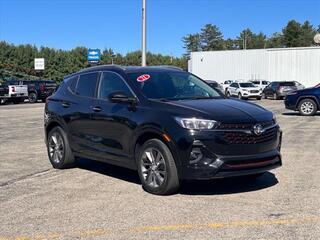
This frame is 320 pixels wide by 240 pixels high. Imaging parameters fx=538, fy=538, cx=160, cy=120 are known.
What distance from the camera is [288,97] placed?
22.3 metres

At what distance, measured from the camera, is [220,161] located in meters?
6.68

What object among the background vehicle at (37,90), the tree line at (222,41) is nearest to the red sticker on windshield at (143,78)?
the background vehicle at (37,90)

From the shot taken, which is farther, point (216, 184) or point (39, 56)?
point (39, 56)

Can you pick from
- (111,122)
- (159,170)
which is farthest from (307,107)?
(159,170)

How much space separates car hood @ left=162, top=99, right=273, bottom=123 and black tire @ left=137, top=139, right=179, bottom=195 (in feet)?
1.84

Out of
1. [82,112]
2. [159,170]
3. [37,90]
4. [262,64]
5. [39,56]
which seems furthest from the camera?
[39,56]

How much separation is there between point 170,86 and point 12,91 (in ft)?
108

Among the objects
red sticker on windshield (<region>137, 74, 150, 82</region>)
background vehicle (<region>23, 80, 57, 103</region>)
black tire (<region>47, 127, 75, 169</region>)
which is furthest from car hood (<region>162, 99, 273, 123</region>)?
background vehicle (<region>23, 80, 57, 103</region>)

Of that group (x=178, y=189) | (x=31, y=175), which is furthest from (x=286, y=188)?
(x=31, y=175)

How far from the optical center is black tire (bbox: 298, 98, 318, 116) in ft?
70.9

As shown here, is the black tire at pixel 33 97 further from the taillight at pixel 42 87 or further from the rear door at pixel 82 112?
the rear door at pixel 82 112

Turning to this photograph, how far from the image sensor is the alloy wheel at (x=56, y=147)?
929cm

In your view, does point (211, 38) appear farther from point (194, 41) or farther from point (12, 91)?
point (12, 91)

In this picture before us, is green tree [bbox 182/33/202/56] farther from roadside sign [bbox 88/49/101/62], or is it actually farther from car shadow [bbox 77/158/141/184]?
car shadow [bbox 77/158/141/184]
